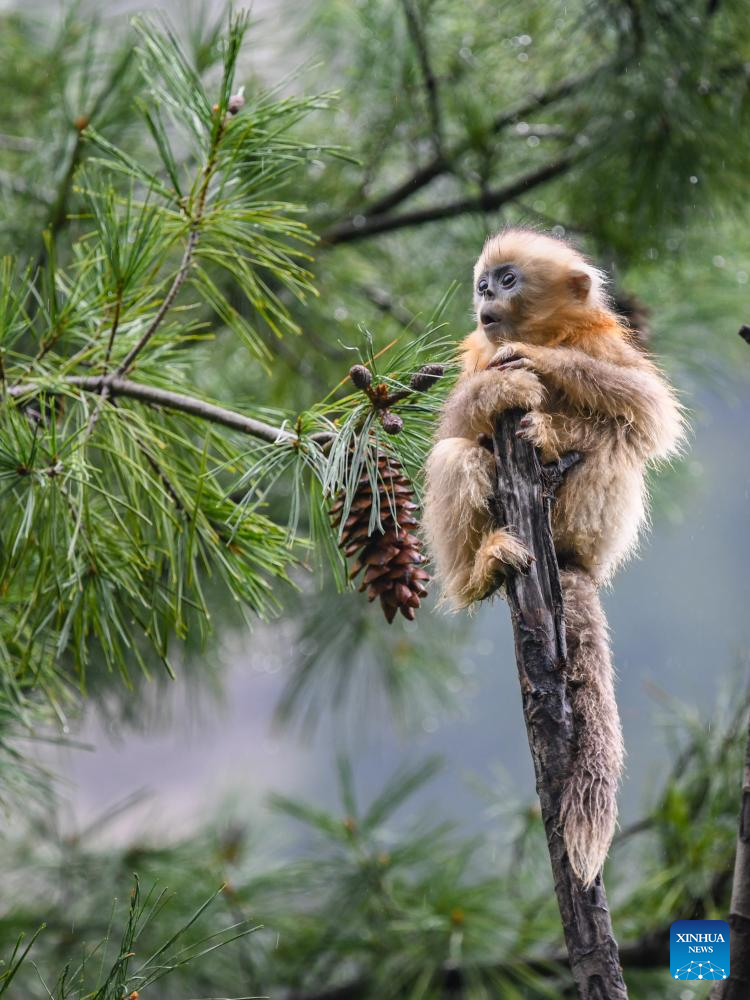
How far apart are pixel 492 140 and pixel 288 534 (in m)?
1.02

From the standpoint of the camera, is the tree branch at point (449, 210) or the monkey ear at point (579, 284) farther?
the tree branch at point (449, 210)

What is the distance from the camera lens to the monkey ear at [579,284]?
0.85 meters

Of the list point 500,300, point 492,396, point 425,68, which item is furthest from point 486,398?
point 425,68

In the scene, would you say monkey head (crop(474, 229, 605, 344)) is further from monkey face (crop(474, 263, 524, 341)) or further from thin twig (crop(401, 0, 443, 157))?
thin twig (crop(401, 0, 443, 157))

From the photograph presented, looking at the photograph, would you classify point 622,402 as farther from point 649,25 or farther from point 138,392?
point 649,25

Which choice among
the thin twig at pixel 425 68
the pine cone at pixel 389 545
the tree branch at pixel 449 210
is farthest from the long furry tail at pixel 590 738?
the thin twig at pixel 425 68

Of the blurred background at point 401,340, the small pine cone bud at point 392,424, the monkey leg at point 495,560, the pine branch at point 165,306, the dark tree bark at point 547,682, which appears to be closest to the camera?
the dark tree bark at point 547,682

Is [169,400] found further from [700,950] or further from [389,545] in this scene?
[700,950]

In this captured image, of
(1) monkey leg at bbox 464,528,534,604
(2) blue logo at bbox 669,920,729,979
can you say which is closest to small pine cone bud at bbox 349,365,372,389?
(1) monkey leg at bbox 464,528,534,604

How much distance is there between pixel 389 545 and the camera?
0.81 meters

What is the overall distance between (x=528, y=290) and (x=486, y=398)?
0.12 m

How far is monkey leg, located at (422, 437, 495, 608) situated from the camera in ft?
2.48

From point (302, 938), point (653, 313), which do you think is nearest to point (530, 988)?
point (302, 938)

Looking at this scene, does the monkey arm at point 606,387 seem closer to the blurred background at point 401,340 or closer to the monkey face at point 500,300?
the monkey face at point 500,300
